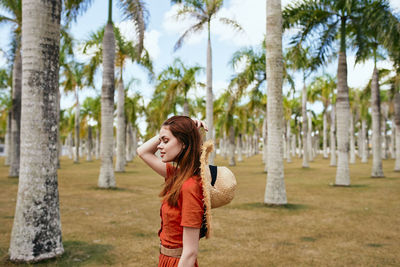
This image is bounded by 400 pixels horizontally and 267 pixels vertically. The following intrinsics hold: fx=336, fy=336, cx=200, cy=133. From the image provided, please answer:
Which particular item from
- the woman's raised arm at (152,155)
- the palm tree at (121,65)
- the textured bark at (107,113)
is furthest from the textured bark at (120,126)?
the woman's raised arm at (152,155)

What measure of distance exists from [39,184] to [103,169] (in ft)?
29.5

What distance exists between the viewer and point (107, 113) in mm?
13570

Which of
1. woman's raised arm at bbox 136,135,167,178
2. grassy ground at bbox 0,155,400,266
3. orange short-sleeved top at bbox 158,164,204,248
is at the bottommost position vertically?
grassy ground at bbox 0,155,400,266

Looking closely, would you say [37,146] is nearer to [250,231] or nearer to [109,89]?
[250,231]

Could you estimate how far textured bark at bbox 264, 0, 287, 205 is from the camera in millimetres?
10000

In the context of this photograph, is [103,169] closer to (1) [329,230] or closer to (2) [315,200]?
(2) [315,200]

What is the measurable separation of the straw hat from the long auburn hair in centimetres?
6

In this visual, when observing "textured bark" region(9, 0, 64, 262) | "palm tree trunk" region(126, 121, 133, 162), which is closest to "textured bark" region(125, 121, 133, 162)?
"palm tree trunk" region(126, 121, 133, 162)

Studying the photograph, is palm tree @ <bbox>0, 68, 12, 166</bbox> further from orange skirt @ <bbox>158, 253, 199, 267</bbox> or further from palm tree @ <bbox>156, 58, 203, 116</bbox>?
orange skirt @ <bbox>158, 253, 199, 267</bbox>

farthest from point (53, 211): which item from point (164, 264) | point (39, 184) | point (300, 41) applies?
point (300, 41)

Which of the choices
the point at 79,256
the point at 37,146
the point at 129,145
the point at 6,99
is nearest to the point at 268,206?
the point at 79,256

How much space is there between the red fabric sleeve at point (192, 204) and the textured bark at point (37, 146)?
3950mm

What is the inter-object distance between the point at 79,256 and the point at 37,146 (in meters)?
1.91

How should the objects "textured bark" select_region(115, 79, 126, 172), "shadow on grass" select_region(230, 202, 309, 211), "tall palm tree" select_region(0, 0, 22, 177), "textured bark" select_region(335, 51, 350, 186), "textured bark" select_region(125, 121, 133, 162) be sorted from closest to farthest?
"shadow on grass" select_region(230, 202, 309, 211) < "textured bark" select_region(335, 51, 350, 186) < "tall palm tree" select_region(0, 0, 22, 177) < "textured bark" select_region(115, 79, 126, 172) < "textured bark" select_region(125, 121, 133, 162)
